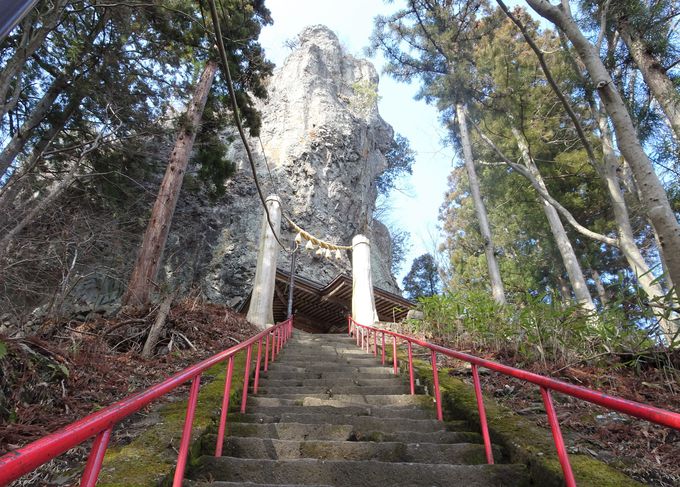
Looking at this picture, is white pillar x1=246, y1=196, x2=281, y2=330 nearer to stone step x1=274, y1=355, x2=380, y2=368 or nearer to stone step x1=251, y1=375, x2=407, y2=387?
stone step x1=274, y1=355, x2=380, y2=368

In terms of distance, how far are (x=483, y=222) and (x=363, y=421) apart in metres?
9.12

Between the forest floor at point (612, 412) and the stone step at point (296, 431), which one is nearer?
the forest floor at point (612, 412)

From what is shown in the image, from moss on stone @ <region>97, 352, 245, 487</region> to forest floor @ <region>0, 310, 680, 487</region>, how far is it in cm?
33

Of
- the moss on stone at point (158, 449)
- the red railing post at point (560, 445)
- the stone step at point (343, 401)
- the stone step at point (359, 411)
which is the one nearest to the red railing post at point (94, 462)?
the moss on stone at point (158, 449)

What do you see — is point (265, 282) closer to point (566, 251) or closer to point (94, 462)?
point (566, 251)

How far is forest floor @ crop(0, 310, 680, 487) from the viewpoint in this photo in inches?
101

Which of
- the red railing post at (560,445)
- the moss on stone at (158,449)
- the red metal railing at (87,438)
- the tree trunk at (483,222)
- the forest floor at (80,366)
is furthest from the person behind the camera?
the tree trunk at (483,222)

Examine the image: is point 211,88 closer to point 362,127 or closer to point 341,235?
point 341,235

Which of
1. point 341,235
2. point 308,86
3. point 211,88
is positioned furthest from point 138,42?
point 308,86

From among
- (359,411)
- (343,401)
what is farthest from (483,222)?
(359,411)

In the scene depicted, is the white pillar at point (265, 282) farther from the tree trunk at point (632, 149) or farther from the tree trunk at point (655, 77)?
the tree trunk at point (655, 77)

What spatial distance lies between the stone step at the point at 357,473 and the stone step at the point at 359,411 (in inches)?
45.6

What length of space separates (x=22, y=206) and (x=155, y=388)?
702cm

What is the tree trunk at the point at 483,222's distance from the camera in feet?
32.5
